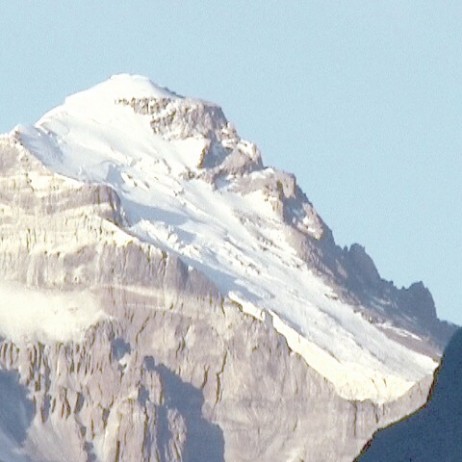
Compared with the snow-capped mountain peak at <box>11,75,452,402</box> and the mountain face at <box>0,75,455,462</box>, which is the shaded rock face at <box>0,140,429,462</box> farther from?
the snow-capped mountain peak at <box>11,75,452,402</box>

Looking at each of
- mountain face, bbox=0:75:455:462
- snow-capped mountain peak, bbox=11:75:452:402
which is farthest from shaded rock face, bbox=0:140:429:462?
snow-capped mountain peak, bbox=11:75:452:402

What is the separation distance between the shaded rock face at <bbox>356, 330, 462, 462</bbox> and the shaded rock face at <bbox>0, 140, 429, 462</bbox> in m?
146

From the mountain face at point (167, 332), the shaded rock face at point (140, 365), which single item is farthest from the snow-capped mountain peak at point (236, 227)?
the shaded rock face at point (140, 365)

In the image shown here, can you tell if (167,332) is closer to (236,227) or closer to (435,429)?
(236,227)

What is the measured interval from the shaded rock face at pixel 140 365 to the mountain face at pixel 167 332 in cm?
13

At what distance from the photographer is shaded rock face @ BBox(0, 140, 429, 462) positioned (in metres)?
163

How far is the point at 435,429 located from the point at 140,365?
157811 mm

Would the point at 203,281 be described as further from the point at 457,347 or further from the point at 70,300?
the point at 457,347

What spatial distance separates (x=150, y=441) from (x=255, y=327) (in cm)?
1295

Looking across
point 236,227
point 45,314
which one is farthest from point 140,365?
point 236,227

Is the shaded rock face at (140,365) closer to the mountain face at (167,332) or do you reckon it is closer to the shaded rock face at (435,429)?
the mountain face at (167,332)

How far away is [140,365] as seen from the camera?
169 meters

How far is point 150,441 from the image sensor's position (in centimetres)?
16225

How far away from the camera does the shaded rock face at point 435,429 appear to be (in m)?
11.6
